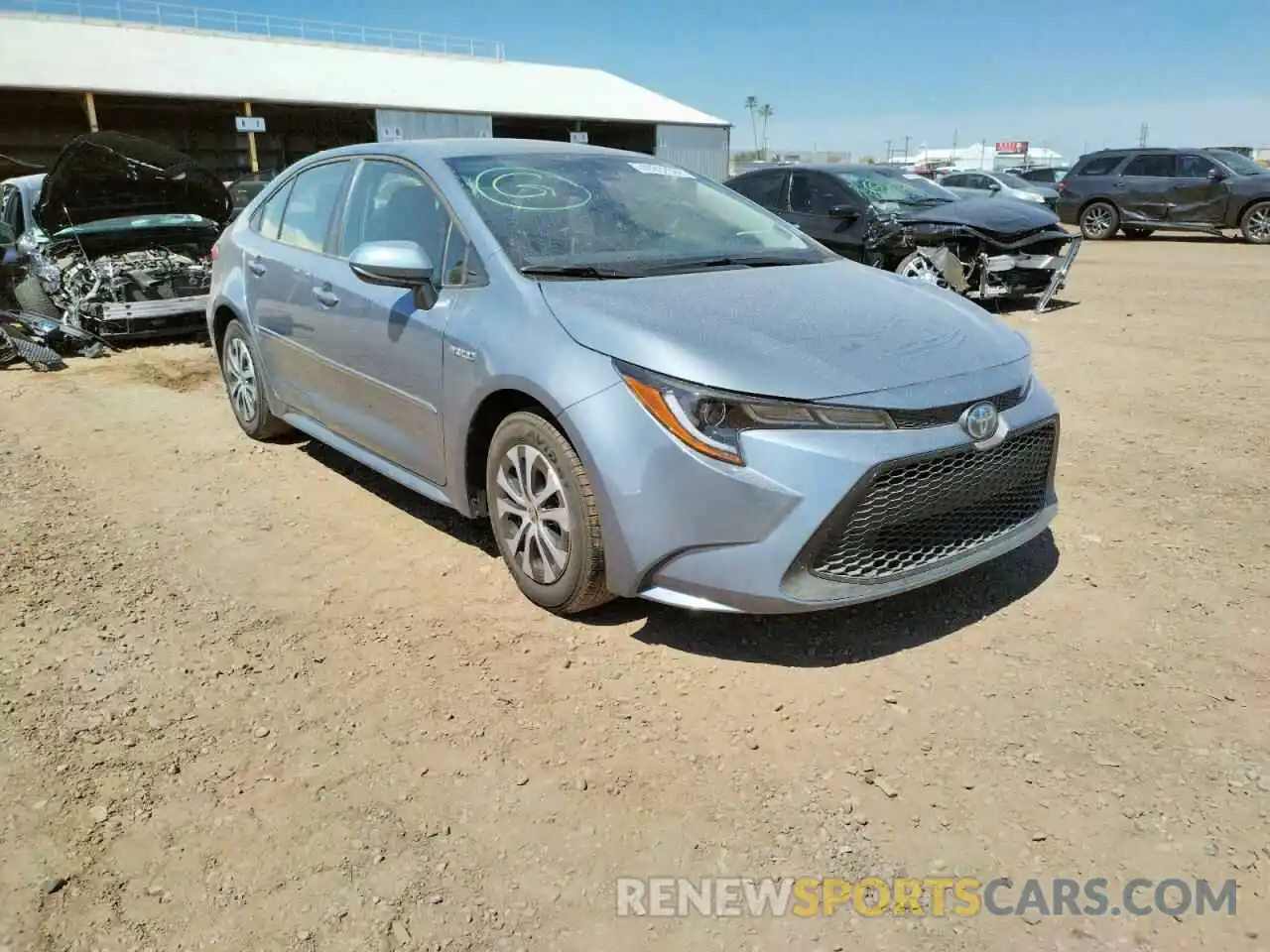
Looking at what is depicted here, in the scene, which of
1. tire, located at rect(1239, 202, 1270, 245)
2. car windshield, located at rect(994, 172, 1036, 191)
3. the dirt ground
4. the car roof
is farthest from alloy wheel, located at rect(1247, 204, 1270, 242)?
the car roof

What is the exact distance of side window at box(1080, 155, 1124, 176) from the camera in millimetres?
17719

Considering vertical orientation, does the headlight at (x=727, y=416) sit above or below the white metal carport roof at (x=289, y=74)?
below

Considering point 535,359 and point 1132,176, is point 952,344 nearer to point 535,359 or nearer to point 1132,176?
point 535,359

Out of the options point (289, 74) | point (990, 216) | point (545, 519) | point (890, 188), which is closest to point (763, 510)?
point (545, 519)

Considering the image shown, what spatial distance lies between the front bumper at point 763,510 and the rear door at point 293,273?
207 centimetres

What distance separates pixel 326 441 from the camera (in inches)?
177

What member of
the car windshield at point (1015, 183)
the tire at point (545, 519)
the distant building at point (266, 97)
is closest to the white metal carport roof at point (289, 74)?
the distant building at point (266, 97)

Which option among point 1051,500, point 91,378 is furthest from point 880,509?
point 91,378

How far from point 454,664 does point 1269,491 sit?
3832mm

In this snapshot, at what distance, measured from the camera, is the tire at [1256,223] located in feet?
53.0

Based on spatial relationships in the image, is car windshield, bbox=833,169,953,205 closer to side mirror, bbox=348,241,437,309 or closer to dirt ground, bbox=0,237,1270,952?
dirt ground, bbox=0,237,1270,952

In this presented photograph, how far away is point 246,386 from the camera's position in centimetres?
536

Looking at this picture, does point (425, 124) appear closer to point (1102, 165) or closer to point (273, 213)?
point (1102, 165)

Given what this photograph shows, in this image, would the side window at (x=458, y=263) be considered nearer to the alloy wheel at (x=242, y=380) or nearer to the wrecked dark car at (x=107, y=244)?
the alloy wheel at (x=242, y=380)
